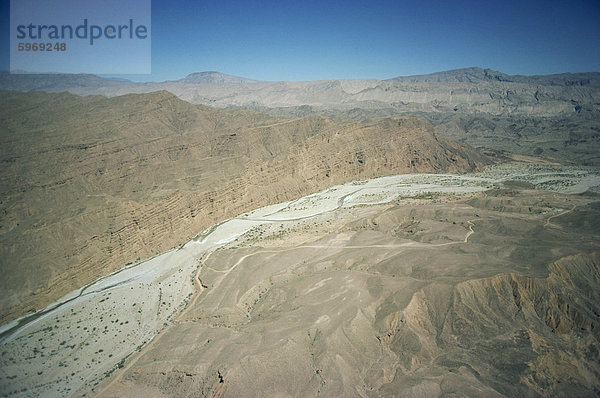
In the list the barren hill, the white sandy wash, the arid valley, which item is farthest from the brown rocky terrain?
the barren hill

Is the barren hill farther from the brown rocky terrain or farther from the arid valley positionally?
the brown rocky terrain

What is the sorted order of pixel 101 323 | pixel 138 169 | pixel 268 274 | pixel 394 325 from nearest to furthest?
1. pixel 394 325
2. pixel 101 323
3. pixel 268 274
4. pixel 138 169

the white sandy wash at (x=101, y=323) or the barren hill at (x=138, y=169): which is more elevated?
the barren hill at (x=138, y=169)

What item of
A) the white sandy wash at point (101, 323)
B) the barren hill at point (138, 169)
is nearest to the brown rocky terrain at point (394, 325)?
the white sandy wash at point (101, 323)

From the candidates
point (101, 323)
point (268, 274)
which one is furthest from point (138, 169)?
point (268, 274)

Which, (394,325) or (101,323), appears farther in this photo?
(101,323)

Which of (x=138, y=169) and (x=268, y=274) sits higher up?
(x=138, y=169)

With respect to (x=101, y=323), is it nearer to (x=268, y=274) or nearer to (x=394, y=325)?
(x=268, y=274)

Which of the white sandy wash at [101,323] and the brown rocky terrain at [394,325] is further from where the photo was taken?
the white sandy wash at [101,323]

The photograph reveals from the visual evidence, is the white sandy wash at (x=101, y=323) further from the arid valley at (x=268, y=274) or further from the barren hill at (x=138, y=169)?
the barren hill at (x=138, y=169)
